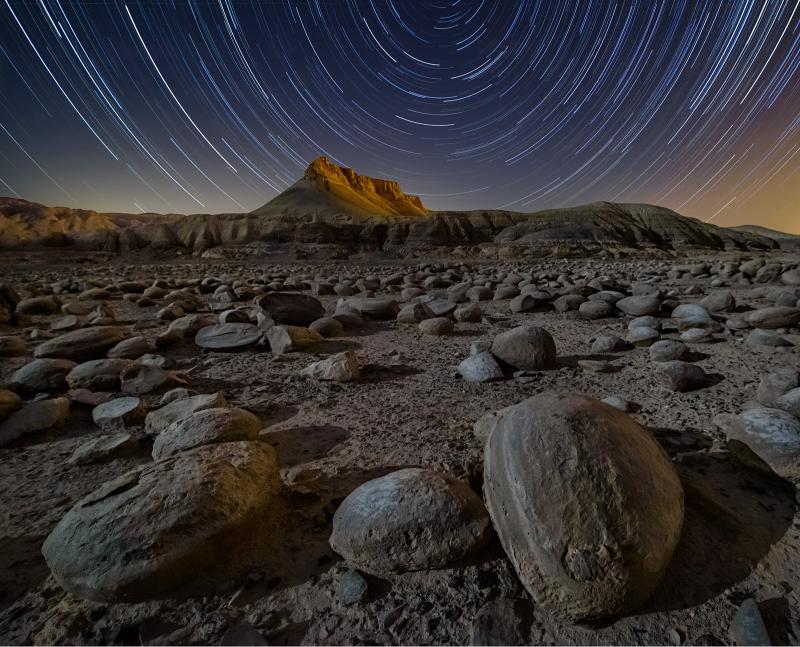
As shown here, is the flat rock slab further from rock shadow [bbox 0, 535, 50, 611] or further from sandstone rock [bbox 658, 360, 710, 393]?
sandstone rock [bbox 658, 360, 710, 393]

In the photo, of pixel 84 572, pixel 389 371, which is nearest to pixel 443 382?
pixel 389 371

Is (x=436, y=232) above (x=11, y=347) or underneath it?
above

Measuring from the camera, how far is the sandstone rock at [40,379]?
261cm

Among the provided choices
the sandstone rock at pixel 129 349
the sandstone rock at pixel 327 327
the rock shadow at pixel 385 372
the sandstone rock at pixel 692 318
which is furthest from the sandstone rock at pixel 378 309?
the sandstone rock at pixel 692 318


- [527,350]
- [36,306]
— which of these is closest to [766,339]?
[527,350]

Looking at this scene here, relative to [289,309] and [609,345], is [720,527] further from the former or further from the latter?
[289,309]

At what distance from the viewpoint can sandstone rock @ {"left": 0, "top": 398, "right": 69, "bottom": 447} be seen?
2039 mm

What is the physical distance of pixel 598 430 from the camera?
4.01 feet

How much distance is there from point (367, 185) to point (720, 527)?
86.0 metres

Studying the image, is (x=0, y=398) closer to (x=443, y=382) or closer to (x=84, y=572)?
(x=84, y=572)

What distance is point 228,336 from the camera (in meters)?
3.73

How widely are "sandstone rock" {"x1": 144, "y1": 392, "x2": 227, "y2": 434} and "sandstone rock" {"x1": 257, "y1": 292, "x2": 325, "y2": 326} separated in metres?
2.26

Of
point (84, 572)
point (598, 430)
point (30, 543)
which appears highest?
Answer: point (598, 430)

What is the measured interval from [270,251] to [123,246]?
11.5 meters
